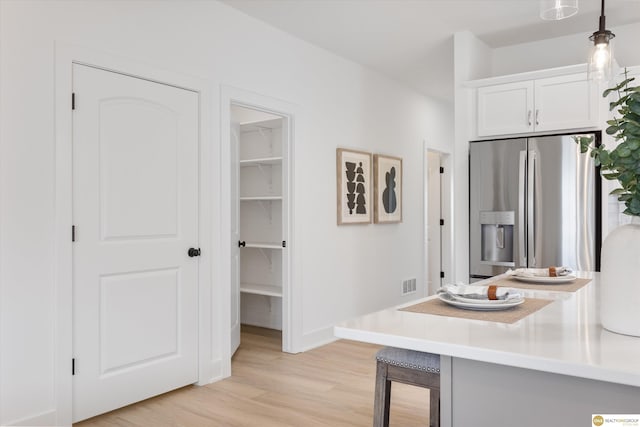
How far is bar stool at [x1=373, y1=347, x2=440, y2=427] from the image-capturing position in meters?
1.67

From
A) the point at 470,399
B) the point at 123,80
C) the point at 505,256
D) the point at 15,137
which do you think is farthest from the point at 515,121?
the point at 15,137

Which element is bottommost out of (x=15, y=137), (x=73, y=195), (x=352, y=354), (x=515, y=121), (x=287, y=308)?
(x=352, y=354)

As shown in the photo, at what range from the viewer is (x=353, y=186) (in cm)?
491

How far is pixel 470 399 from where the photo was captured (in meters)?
1.25

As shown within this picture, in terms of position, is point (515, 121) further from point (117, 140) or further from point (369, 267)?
point (117, 140)

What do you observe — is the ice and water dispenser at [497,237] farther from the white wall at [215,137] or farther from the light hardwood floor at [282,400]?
the white wall at [215,137]

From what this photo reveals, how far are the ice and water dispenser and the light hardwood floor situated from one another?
1.27 metres

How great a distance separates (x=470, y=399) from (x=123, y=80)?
260cm

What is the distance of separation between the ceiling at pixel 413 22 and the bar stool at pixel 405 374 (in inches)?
107

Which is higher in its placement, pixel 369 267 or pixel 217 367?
pixel 369 267

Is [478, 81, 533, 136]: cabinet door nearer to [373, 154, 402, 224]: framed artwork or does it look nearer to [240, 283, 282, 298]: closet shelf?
[373, 154, 402, 224]: framed artwork

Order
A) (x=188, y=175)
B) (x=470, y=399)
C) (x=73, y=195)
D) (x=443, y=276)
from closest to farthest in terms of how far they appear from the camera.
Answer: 1. (x=470, y=399)
2. (x=73, y=195)
3. (x=188, y=175)
4. (x=443, y=276)

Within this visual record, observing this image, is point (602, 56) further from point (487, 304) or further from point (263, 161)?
point (263, 161)

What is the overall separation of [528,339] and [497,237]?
Result: 9.32 ft
